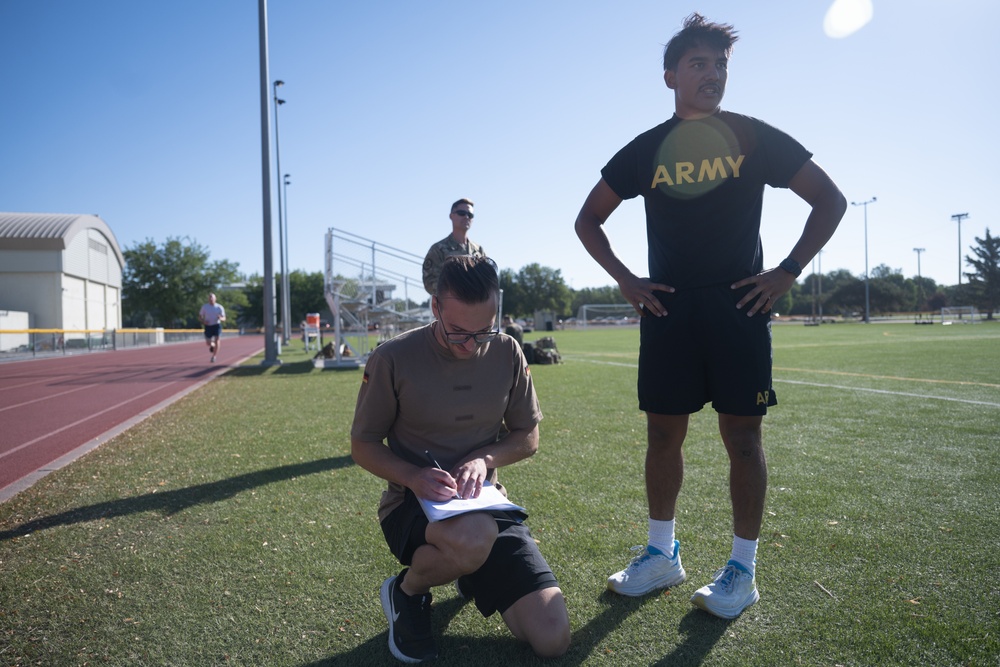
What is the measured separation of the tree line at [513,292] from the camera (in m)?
55.2

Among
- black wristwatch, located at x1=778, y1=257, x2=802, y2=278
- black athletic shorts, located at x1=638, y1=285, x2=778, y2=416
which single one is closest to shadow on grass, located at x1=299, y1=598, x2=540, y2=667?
black athletic shorts, located at x1=638, y1=285, x2=778, y2=416

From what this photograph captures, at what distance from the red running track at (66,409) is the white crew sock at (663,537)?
13.5 feet

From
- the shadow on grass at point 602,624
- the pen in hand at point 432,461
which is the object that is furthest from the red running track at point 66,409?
the shadow on grass at point 602,624

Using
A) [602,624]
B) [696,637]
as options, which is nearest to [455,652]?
[602,624]

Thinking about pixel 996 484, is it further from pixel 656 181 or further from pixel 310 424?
pixel 310 424

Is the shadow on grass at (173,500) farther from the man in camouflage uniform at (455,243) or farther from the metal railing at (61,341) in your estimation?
the metal railing at (61,341)

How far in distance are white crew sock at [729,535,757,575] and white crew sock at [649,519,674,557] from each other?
273 millimetres

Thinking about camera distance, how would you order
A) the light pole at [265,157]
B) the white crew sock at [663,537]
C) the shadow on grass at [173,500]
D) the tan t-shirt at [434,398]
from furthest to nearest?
the light pole at [265,157], the shadow on grass at [173,500], the white crew sock at [663,537], the tan t-shirt at [434,398]

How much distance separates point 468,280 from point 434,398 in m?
0.46

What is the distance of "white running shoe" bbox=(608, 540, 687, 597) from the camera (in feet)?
8.31

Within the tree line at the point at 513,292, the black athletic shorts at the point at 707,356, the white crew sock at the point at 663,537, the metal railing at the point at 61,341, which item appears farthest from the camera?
the tree line at the point at 513,292

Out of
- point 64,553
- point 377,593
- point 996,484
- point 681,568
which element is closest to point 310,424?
point 64,553

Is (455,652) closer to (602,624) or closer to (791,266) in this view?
(602,624)

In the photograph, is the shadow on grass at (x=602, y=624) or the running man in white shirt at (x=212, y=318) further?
the running man in white shirt at (x=212, y=318)
